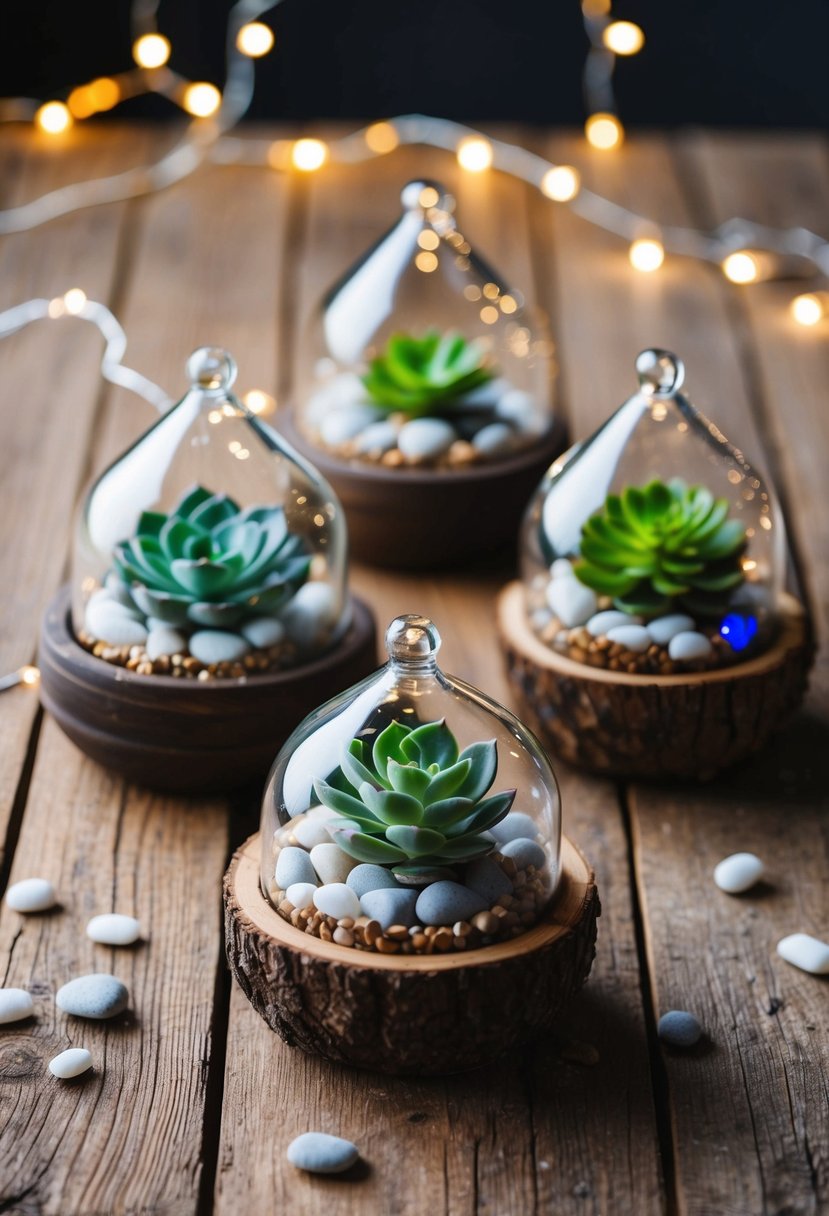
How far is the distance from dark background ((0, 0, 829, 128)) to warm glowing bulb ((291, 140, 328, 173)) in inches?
17.6

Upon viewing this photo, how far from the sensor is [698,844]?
1465mm

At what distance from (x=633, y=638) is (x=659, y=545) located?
9 centimetres

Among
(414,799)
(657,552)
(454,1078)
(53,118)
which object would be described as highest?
(414,799)

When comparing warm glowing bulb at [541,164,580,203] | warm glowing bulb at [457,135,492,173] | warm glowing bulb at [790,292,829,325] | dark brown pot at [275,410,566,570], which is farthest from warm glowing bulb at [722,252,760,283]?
dark brown pot at [275,410,566,570]

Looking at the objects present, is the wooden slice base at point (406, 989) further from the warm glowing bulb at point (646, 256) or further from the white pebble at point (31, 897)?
the warm glowing bulb at point (646, 256)

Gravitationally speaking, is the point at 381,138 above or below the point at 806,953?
Result: below

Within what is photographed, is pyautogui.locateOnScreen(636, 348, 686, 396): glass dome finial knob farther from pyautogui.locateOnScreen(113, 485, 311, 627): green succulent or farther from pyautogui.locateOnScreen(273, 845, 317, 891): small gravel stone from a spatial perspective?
pyautogui.locateOnScreen(273, 845, 317, 891): small gravel stone

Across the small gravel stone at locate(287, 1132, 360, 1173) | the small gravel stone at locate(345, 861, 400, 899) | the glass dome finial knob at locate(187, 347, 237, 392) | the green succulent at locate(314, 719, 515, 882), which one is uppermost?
the glass dome finial knob at locate(187, 347, 237, 392)

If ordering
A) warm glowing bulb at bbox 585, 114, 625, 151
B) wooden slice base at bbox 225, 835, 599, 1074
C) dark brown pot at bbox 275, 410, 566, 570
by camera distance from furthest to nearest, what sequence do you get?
warm glowing bulb at bbox 585, 114, 625, 151 → dark brown pot at bbox 275, 410, 566, 570 → wooden slice base at bbox 225, 835, 599, 1074

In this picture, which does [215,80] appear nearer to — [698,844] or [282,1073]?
[698,844]

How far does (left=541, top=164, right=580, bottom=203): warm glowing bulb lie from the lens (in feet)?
9.59

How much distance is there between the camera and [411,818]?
1095mm

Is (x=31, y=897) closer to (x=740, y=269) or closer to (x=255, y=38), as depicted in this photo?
(x=255, y=38)

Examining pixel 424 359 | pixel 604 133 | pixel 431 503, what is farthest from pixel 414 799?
pixel 604 133
